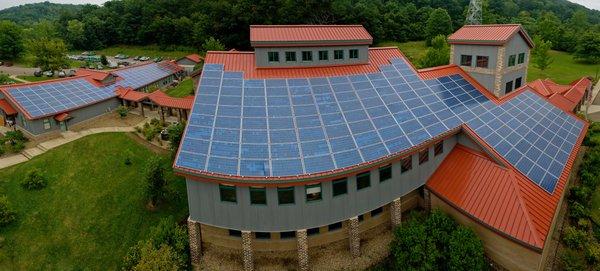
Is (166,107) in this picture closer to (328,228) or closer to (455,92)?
(328,228)

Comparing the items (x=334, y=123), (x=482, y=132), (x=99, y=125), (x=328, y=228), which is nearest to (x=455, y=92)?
(x=482, y=132)

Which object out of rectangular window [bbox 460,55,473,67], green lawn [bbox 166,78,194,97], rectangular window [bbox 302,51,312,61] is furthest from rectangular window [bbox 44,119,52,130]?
rectangular window [bbox 460,55,473,67]

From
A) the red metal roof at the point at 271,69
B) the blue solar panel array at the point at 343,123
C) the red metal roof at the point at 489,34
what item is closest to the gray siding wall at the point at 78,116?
the red metal roof at the point at 271,69

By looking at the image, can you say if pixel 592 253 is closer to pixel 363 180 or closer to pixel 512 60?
pixel 363 180

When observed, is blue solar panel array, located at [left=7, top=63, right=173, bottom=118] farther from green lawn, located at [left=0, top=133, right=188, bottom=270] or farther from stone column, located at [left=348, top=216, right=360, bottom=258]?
stone column, located at [left=348, top=216, right=360, bottom=258]

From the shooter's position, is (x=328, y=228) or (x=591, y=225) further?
(x=591, y=225)
